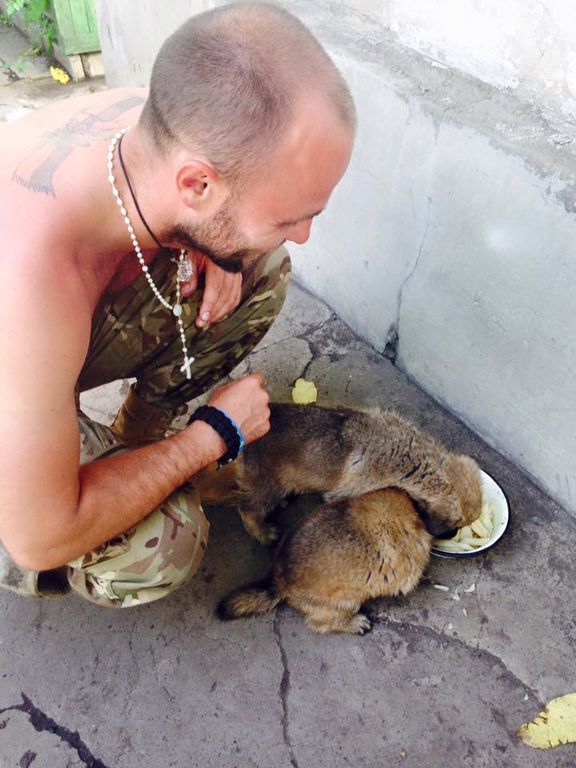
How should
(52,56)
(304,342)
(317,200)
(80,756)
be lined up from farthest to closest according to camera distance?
(52,56), (304,342), (80,756), (317,200)

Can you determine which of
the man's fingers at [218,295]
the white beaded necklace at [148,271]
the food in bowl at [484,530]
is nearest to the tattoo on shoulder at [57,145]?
the white beaded necklace at [148,271]

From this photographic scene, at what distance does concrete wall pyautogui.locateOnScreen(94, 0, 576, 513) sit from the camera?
2223 mm

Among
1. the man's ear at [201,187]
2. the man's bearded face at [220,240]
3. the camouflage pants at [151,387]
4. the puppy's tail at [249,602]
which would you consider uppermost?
the man's ear at [201,187]

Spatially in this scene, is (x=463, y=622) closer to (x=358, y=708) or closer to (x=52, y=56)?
(x=358, y=708)

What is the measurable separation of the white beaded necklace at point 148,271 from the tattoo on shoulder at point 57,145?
0.36 ft

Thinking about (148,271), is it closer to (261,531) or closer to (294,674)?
(261,531)

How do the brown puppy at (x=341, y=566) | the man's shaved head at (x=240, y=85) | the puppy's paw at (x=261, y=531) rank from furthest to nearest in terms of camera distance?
the puppy's paw at (x=261, y=531)
the brown puppy at (x=341, y=566)
the man's shaved head at (x=240, y=85)

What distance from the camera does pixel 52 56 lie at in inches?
221

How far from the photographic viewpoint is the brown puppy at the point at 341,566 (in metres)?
2.30

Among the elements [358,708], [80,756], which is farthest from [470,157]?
[80,756]

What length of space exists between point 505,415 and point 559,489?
1.14ft

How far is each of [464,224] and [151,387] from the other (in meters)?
1.30

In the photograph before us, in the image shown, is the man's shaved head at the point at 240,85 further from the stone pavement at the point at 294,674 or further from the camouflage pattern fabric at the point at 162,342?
the stone pavement at the point at 294,674

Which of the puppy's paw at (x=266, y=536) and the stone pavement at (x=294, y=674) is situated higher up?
the puppy's paw at (x=266, y=536)
